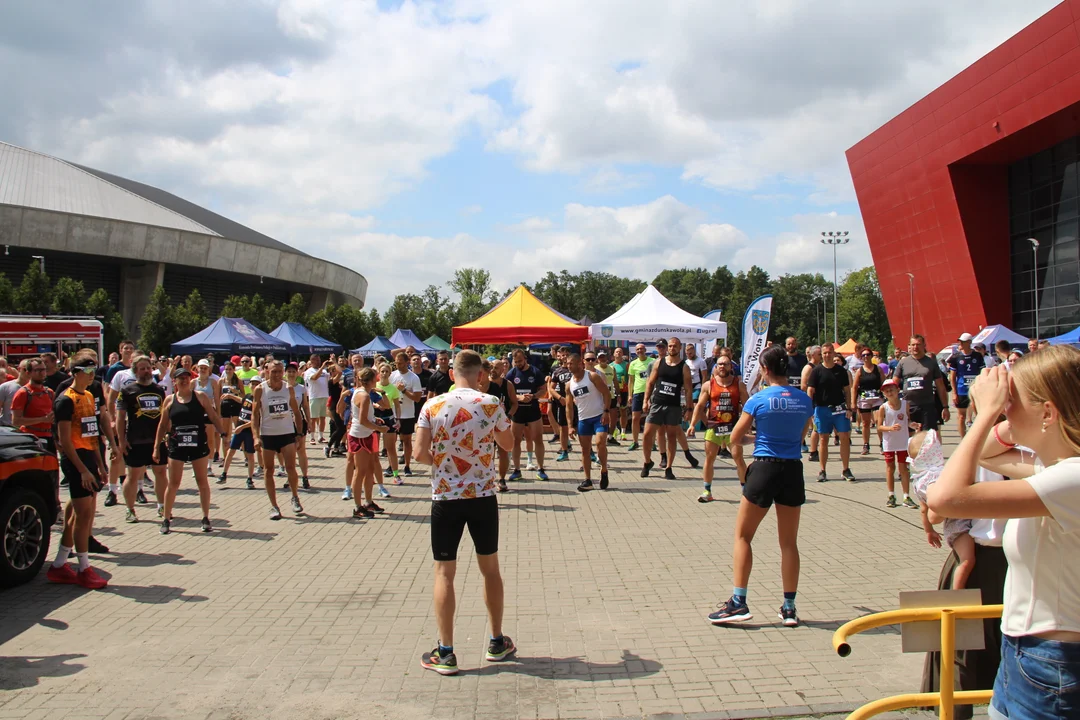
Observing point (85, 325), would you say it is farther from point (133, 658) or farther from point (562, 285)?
point (562, 285)

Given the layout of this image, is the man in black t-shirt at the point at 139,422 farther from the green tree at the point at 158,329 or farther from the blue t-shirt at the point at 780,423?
the green tree at the point at 158,329

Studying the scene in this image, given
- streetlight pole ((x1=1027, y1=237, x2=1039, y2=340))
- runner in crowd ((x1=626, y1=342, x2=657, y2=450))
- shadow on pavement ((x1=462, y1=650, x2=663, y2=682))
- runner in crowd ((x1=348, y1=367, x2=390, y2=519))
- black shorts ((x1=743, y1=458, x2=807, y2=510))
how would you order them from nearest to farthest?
shadow on pavement ((x1=462, y1=650, x2=663, y2=682)) → black shorts ((x1=743, y1=458, x2=807, y2=510)) → runner in crowd ((x1=348, y1=367, x2=390, y2=519)) → runner in crowd ((x1=626, y1=342, x2=657, y2=450)) → streetlight pole ((x1=1027, y1=237, x2=1039, y2=340))

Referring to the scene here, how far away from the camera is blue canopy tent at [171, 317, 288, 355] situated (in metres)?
A: 25.0

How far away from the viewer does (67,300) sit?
34.2 meters

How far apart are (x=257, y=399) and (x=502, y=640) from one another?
5881 mm

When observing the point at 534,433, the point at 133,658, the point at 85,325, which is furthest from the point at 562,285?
the point at 133,658

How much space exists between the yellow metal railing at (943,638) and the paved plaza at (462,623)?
1362 millimetres

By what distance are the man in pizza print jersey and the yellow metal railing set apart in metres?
2.43

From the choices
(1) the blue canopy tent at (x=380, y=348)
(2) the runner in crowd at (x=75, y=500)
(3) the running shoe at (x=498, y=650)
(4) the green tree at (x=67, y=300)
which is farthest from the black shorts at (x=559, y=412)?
(4) the green tree at (x=67, y=300)

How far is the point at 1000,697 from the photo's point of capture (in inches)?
89.9

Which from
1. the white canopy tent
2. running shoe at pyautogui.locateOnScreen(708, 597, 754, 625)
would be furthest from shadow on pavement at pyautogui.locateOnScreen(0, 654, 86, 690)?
the white canopy tent

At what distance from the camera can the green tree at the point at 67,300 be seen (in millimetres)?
33781

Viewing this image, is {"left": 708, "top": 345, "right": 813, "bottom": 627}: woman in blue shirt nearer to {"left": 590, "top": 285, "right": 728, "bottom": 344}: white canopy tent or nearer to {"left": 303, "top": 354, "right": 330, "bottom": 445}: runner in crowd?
{"left": 303, "top": 354, "right": 330, "bottom": 445}: runner in crowd

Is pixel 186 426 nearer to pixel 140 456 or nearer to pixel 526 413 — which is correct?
pixel 140 456
